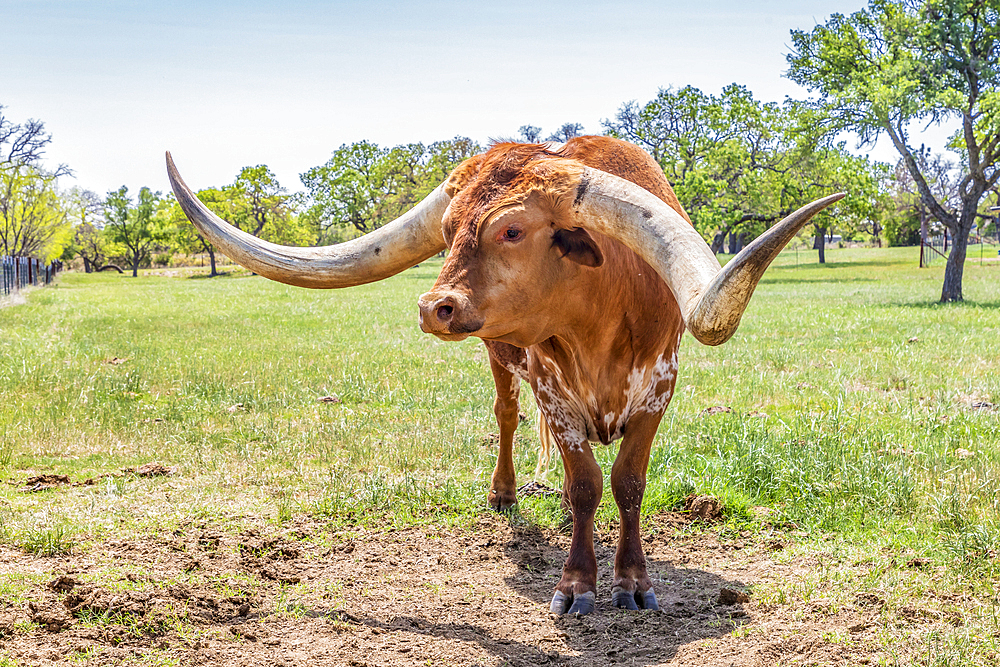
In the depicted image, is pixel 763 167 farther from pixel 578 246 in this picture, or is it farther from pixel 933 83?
pixel 578 246

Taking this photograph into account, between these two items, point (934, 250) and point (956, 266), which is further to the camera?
point (934, 250)

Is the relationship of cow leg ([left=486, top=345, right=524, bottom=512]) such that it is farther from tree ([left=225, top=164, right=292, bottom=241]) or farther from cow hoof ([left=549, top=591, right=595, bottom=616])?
tree ([left=225, top=164, right=292, bottom=241])

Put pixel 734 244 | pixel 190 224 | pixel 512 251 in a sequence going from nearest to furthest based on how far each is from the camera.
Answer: pixel 512 251 → pixel 190 224 → pixel 734 244

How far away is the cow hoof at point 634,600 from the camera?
3930 millimetres

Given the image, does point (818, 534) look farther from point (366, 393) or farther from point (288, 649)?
point (366, 393)

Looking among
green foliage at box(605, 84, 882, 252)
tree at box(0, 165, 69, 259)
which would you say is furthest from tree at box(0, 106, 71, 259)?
green foliage at box(605, 84, 882, 252)

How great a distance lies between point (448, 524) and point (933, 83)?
66.4 feet

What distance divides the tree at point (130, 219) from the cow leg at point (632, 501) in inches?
3238

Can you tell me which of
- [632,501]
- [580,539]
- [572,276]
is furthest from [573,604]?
[572,276]

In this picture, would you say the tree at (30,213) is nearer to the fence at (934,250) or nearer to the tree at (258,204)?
the tree at (258,204)

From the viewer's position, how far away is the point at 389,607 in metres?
3.96

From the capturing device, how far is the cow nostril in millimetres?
3270

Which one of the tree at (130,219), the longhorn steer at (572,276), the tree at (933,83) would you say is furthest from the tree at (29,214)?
the longhorn steer at (572,276)

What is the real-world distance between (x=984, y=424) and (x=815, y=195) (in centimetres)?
3303
